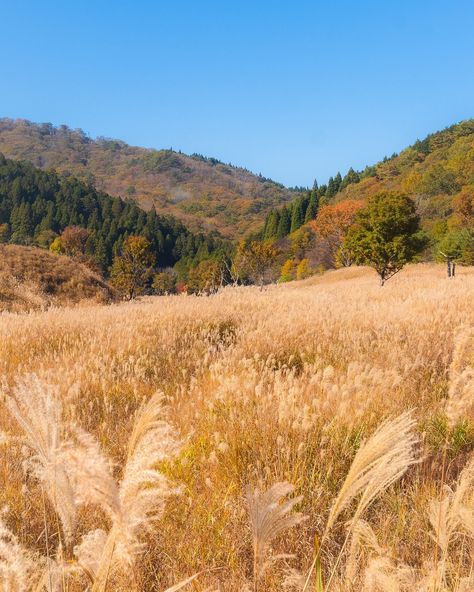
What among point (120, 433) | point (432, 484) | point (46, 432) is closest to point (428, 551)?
point (432, 484)

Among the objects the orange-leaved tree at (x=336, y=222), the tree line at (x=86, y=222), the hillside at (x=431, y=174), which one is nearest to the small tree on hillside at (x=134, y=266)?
the orange-leaved tree at (x=336, y=222)

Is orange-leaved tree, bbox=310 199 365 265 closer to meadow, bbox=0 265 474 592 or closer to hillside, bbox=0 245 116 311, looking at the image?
→ hillside, bbox=0 245 116 311

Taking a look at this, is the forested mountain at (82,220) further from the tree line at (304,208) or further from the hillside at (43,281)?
the hillside at (43,281)

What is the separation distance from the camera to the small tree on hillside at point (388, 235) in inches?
1168

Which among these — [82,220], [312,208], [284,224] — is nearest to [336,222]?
[312,208]

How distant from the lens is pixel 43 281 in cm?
2425

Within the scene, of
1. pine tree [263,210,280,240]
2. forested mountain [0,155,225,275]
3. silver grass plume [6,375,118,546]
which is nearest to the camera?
silver grass plume [6,375,118,546]

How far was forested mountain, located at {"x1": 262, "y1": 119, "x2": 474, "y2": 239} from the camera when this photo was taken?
3354 inches

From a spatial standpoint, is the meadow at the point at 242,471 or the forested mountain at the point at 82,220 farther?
the forested mountain at the point at 82,220

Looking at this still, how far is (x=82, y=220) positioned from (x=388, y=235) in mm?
130872

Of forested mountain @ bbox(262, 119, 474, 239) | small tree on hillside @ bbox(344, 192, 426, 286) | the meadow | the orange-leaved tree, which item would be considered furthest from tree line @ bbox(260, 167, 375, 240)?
the meadow

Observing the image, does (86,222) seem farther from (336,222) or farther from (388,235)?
(388,235)

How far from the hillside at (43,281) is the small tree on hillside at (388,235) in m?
17.6

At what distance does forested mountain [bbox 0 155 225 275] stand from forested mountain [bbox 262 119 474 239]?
88.2 feet
